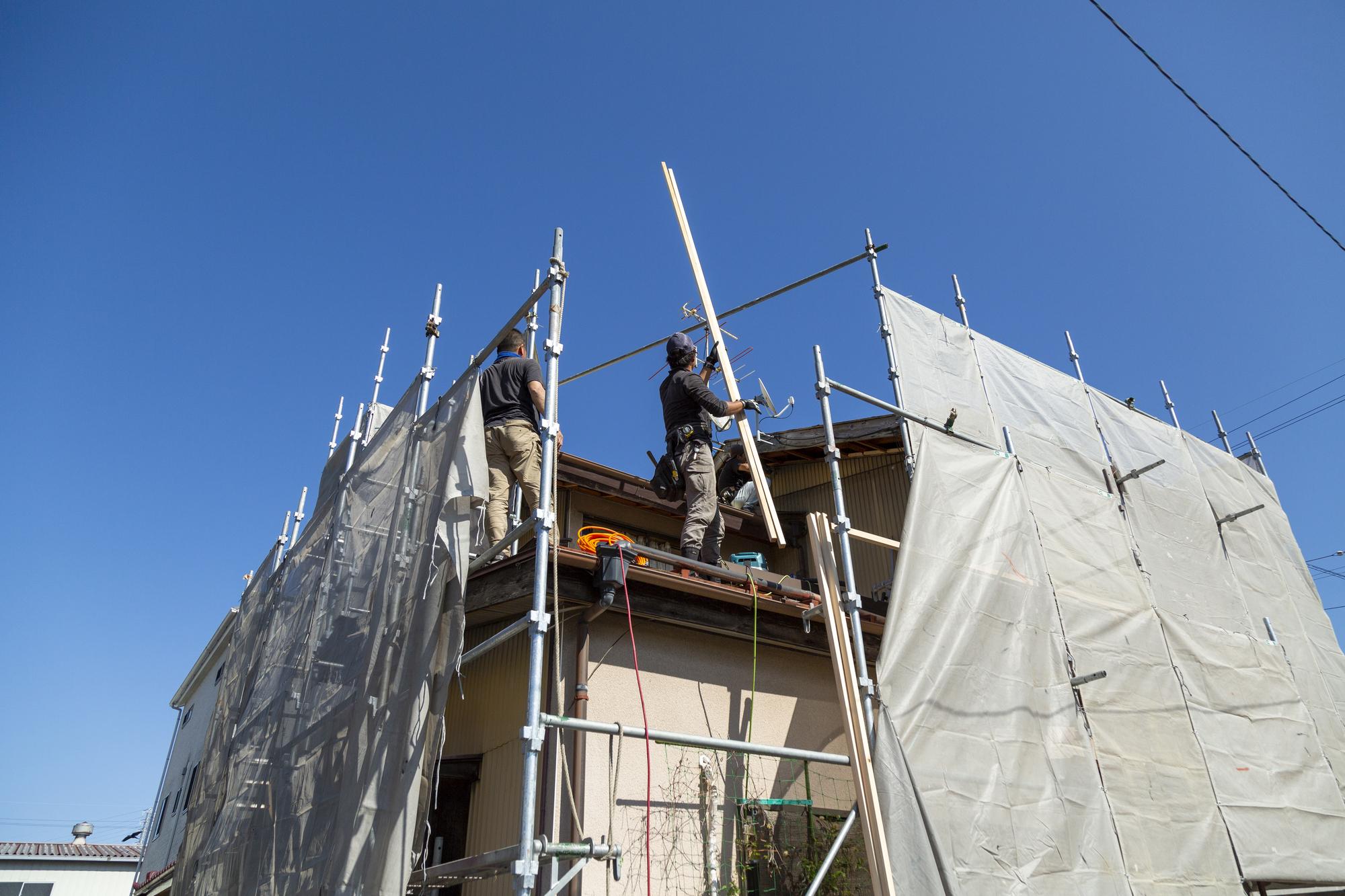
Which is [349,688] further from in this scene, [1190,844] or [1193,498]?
[1193,498]

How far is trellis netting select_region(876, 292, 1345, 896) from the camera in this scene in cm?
499

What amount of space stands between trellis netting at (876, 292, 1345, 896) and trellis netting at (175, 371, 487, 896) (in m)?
2.56

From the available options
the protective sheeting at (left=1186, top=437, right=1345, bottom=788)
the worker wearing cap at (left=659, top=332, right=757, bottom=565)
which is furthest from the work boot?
the protective sheeting at (left=1186, top=437, right=1345, bottom=788)

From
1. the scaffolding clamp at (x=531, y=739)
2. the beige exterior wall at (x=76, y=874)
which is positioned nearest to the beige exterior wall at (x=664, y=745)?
the scaffolding clamp at (x=531, y=739)

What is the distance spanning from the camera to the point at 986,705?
5.30 meters

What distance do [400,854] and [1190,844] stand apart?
5.31 m

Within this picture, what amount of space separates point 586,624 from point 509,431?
136cm

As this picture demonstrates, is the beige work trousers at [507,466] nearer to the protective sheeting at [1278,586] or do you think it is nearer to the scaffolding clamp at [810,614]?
the scaffolding clamp at [810,614]

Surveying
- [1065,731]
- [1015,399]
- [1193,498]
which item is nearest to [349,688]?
[1065,731]

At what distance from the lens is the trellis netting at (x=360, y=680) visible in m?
3.78

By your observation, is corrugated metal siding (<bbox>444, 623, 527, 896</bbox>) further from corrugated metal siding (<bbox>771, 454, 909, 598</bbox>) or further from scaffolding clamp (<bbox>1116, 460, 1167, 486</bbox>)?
scaffolding clamp (<bbox>1116, 460, 1167, 486</bbox>)

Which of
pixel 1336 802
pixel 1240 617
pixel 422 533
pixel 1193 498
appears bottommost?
pixel 1336 802

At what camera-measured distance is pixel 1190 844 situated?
19.0 ft

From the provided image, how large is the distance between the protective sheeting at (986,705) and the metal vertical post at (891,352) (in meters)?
0.16
